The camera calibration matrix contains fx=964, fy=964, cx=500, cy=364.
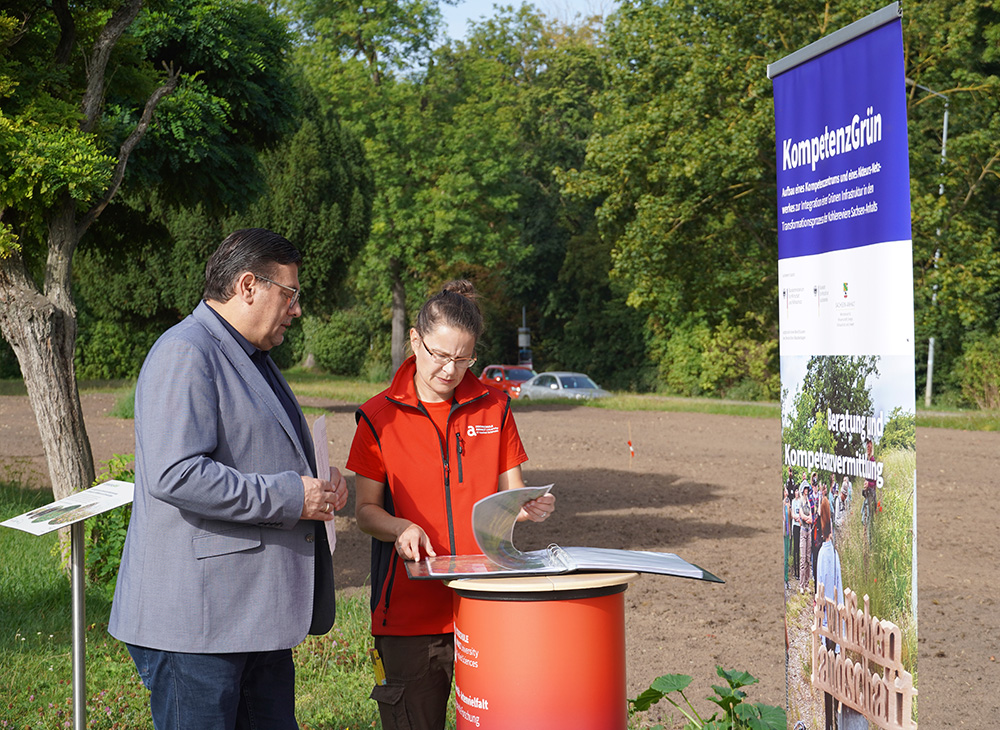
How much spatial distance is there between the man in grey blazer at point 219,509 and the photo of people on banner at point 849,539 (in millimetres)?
1647

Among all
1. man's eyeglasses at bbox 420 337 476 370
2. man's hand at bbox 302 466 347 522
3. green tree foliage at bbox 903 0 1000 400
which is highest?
green tree foliage at bbox 903 0 1000 400

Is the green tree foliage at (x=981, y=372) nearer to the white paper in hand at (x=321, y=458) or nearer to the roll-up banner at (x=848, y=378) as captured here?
the roll-up banner at (x=848, y=378)

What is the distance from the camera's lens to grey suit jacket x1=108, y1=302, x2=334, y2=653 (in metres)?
2.38

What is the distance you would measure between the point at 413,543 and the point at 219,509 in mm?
553

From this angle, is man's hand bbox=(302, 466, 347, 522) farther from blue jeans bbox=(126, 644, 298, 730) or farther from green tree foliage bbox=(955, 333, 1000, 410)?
green tree foliage bbox=(955, 333, 1000, 410)

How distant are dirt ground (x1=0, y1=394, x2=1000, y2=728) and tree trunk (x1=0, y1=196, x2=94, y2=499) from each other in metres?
2.20

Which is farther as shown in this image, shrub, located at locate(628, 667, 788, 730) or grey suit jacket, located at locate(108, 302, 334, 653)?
shrub, located at locate(628, 667, 788, 730)

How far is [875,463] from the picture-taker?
300 centimetres

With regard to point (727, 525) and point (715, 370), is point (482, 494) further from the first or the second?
point (715, 370)

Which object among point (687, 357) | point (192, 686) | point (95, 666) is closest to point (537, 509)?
point (192, 686)

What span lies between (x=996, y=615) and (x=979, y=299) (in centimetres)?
2268

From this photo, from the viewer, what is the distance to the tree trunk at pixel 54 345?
691cm

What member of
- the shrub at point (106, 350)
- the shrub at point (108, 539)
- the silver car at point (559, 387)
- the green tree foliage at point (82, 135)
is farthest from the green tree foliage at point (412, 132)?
the shrub at point (108, 539)

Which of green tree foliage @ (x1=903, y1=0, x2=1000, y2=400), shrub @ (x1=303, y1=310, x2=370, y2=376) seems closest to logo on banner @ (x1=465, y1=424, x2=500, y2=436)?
green tree foliage @ (x1=903, y1=0, x2=1000, y2=400)
